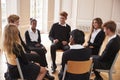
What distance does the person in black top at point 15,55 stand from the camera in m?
2.79

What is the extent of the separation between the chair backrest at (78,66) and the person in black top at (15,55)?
1.76 ft

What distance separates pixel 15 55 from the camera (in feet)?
9.19

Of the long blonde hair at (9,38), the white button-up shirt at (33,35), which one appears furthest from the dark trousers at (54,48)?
the long blonde hair at (9,38)

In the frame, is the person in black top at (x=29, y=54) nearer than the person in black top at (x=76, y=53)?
No

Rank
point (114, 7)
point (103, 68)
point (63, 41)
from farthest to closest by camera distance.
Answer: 1. point (114, 7)
2. point (63, 41)
3. point (103, 68)

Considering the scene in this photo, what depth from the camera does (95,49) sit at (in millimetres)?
4074

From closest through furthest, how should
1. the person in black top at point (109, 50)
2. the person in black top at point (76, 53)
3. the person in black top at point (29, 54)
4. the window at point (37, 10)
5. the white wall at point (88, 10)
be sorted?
the person in black top at point (76, 53) < the person in black top at point (109, 50) < the person in black top at point (29, 54) < the window at point (37, 10) < the white wall at point (88, 10)

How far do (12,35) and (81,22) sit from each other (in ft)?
21.0

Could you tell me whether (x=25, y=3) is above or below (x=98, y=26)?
above

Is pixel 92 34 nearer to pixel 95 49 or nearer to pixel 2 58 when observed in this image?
pixel 95 49

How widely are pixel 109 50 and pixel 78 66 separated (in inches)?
29.8

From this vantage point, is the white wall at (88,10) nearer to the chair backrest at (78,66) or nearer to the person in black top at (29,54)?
the person in black top at (29,54)

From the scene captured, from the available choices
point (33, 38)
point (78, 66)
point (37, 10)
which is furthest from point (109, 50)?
point (37, 10)

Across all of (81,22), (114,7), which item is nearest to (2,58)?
(81,22)
